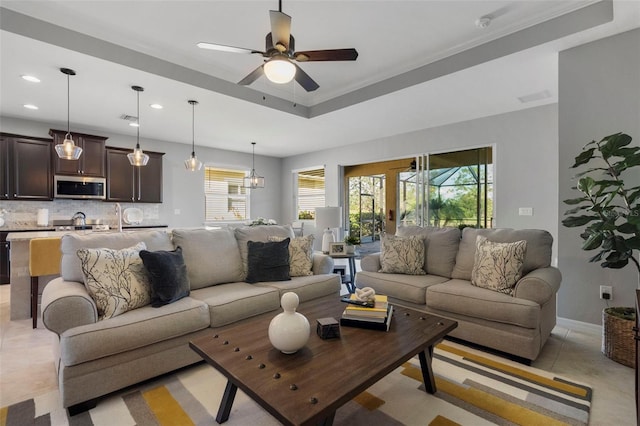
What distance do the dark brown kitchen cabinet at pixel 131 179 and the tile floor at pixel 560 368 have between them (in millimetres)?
3193

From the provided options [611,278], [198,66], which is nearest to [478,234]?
[611,278]

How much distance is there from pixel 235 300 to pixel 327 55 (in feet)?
6.54

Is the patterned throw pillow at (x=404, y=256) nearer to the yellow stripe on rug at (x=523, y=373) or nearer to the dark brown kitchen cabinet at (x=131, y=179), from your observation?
the yellow stripe on rug at (x=523, y=373)

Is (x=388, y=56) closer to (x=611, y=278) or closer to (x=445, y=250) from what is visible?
(x=445, y=250)

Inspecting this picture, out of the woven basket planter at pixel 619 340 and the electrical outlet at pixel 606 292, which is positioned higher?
the electrical outlet at pixel 606 292

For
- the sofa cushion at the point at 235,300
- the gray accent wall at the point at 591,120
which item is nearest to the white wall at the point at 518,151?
the gray accent wall at the point at 591,120

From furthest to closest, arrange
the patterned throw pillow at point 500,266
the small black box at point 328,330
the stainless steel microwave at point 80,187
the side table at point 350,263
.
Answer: the stainless steel microwave at point 80,187 < the side table at point 350,263 < the patterned throw pillow at point 500,266 < the small black box at point 328,330

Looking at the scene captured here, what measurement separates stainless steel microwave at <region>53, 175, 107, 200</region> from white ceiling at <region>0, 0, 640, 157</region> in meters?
1.00

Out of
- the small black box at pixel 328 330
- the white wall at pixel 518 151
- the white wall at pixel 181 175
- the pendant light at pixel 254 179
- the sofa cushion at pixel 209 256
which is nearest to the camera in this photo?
the small black box at pixel 328 330

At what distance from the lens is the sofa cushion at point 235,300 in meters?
2.34

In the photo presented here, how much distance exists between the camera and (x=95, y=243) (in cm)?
238

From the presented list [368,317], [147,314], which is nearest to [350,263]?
[368,317]

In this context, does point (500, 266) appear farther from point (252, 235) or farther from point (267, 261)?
point (252, 235)

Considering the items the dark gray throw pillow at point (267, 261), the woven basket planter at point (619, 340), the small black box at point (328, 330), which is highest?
the dark gray throw pillow at point (267, 261)
